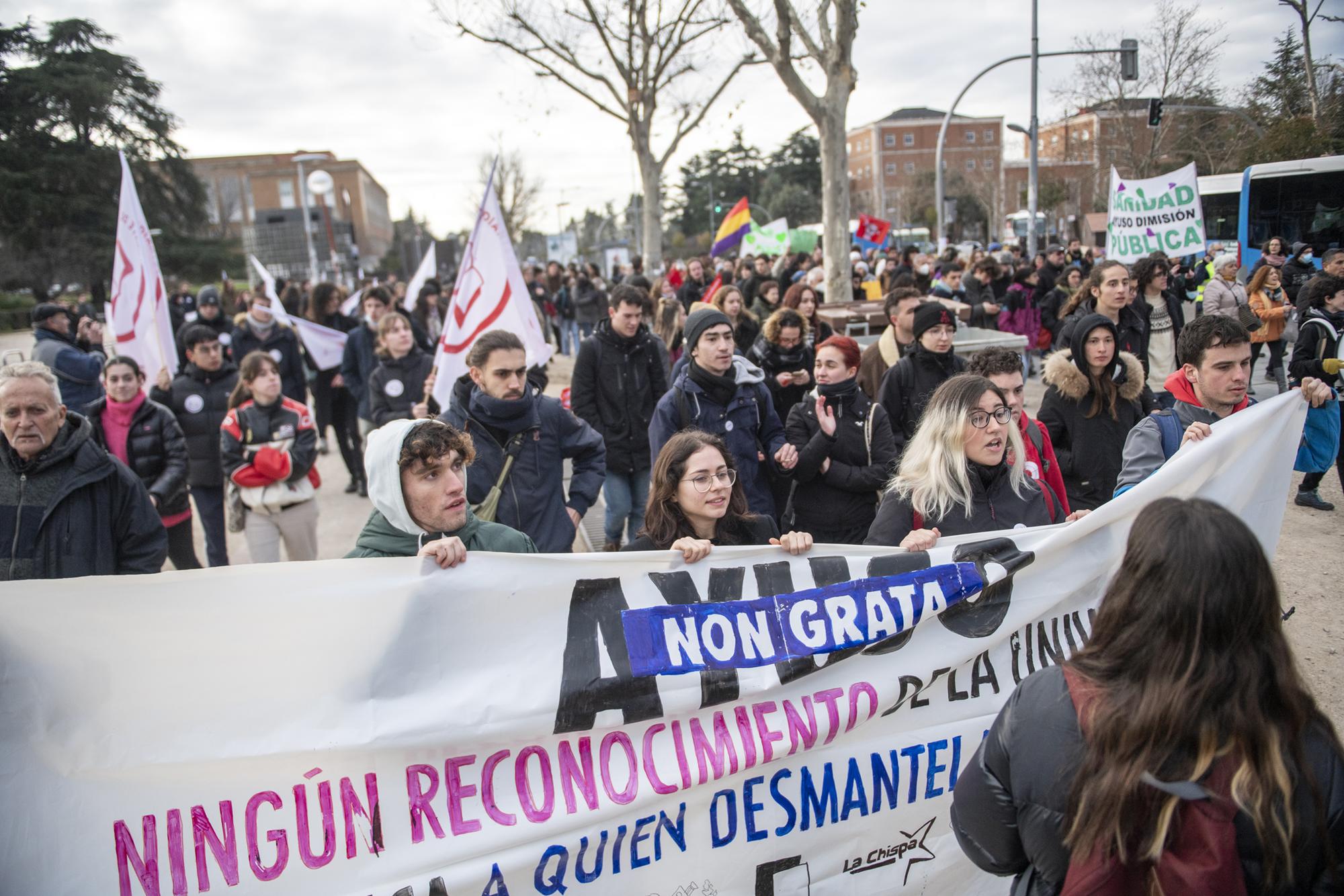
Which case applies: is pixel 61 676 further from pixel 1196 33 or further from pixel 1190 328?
pixel 1196 33

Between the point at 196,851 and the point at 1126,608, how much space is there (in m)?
2.20

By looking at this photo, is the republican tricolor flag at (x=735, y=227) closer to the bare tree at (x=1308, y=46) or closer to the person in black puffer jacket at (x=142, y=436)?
the bare tree at (x=1308, y=46)

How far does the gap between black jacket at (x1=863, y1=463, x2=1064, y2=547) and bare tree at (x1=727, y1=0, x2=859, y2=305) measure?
11.0 metres

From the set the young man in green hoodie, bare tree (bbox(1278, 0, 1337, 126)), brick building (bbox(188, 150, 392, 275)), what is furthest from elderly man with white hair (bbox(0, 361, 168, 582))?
brick building (bbox(188, 150, 392, 275))

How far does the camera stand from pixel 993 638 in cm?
274

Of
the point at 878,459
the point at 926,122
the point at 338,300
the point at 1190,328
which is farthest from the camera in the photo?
the point at 926,122

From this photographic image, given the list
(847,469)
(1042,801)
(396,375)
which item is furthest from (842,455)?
(396,375)

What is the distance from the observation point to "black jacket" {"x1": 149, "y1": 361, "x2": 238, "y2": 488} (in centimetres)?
571

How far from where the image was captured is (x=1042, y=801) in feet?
5.04

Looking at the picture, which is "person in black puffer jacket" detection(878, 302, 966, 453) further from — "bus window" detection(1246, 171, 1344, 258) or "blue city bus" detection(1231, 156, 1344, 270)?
"bus window" detection(1246, 171, 1344, 258)

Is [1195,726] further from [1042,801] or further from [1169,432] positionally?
[1169,432]

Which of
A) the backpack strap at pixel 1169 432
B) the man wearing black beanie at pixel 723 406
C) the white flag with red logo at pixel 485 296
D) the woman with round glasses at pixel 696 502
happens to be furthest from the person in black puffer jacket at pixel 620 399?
the backpack strap at pixel 1169 432

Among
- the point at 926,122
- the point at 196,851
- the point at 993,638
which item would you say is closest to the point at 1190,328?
the point at 993,638

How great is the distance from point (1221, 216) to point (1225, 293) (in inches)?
298
